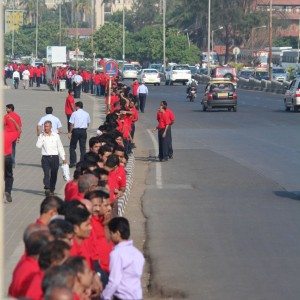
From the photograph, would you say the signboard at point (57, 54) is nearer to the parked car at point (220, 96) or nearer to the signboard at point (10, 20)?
the parked car at point (220, 96)

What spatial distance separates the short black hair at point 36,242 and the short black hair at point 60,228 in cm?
29

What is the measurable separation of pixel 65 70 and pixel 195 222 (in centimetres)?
6182

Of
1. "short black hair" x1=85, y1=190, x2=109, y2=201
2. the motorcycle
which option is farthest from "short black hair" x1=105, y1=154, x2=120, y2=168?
the motorcycle

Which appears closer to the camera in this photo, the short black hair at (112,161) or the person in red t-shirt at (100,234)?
the person in red t-shirt at (100,234)

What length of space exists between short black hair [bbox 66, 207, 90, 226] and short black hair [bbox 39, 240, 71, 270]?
1495 millimetres

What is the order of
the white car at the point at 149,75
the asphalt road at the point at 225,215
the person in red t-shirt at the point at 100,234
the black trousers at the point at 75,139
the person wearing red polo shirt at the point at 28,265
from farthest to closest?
the white car at the point at 149,75 < the black trousers at the point at 75,139 < the asphalt road at the point at 225,215 < the person in red t-shirt at the point at 100,234 < the person wearing red polo shirt at the point at 28,265

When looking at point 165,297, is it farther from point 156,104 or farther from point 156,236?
point 156,104

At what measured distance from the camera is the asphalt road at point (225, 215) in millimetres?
13672

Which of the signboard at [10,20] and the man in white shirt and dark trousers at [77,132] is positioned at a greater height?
the signboard at [10,20]

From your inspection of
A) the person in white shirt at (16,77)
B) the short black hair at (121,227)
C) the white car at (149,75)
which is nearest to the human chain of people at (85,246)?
the short black hair at (121,227)

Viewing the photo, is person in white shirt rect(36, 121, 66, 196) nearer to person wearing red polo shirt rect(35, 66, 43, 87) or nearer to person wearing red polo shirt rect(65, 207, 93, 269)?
person wearing red polo shirt rect(65, 207, 93, 269)

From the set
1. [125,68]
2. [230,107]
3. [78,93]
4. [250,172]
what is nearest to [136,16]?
[125,68]

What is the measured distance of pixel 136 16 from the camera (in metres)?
167

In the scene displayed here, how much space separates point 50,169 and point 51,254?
1408 cm
